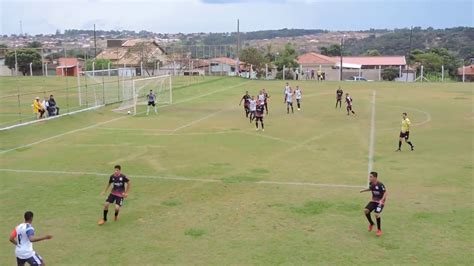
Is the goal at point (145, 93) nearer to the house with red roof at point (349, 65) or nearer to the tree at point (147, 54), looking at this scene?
the tree at point (147, 54)

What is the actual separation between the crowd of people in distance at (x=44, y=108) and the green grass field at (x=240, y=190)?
1.20 metres

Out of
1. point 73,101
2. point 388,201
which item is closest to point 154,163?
point 388,201

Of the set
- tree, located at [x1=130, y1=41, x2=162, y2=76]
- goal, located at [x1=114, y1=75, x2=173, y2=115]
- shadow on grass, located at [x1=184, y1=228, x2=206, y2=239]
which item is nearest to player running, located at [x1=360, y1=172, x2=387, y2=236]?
shadow on grass, located at [x1=184, y1=228, x2=206, y2=239]

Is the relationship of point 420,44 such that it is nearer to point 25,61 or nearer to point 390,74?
point 390,74

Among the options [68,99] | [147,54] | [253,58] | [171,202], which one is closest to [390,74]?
[253,58]

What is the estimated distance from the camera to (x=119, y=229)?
13664 mm

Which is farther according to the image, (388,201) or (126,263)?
(388,201)

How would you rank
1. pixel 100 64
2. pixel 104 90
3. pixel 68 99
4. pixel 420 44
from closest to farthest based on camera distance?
pixel 104 90 → pixel 68 99 → pixel 100 64 → pixel 420 44

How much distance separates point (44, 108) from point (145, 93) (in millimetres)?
13811

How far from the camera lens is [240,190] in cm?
1734

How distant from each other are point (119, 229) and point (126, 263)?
2287mm

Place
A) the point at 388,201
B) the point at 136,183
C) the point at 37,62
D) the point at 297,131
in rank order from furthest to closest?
the point at 37,62
the point at 297,131
the point at 136,183
the point at 388,201

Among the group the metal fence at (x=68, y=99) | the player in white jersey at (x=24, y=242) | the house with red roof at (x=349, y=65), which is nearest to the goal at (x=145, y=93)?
the metal fence at (x=68, y=99)

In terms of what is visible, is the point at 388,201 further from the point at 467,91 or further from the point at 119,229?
the point at 467,91
